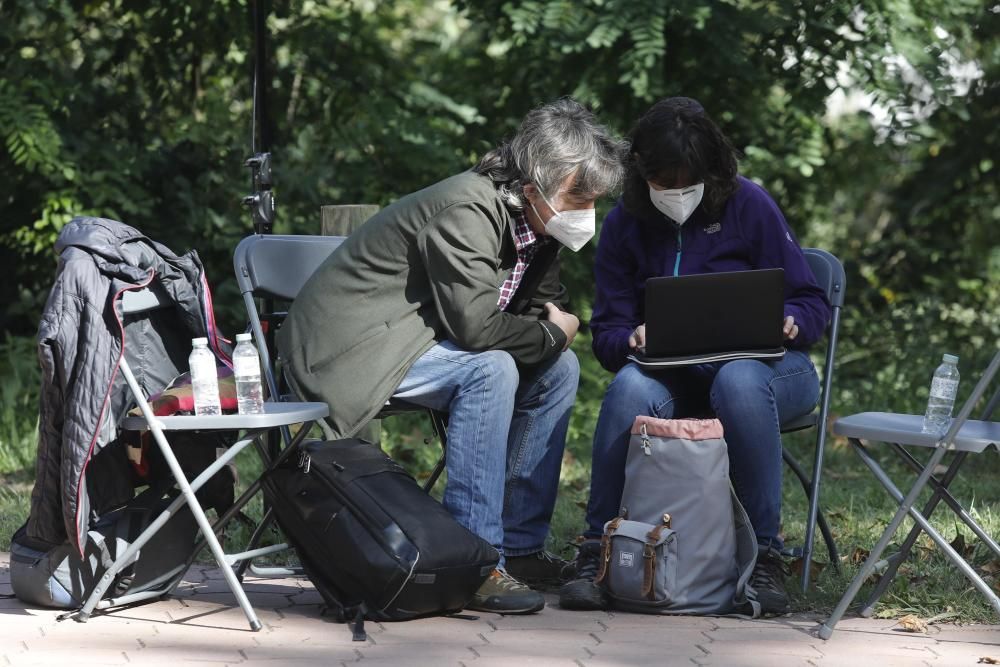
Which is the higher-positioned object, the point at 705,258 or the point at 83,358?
the point at 705,258

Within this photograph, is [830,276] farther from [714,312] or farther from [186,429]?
[186,429]

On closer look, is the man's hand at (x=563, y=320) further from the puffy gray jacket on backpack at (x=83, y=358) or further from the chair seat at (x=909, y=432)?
the puffy gray jacket on backpack at (x=83, y=358)

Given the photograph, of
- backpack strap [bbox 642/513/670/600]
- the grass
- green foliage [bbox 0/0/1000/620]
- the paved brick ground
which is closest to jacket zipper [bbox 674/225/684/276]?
backpack strap [bbox 642/513/670/600]

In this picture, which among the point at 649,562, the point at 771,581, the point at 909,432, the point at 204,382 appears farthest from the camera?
the point at 771,581

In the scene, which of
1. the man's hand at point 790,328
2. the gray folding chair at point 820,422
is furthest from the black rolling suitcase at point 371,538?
the man's hand at point 790,328

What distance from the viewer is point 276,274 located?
4172 mm

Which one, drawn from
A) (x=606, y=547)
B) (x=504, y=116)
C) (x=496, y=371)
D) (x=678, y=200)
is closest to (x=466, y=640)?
(x=606, y=547)

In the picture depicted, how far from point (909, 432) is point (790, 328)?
2.30ft

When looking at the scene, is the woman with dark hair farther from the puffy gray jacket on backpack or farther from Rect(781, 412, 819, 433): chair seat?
the puffy gray jacket on backpack

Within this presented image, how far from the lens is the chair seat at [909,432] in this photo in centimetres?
335

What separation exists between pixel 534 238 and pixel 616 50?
266 centimetres

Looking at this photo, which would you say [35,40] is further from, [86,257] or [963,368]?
[963,368]

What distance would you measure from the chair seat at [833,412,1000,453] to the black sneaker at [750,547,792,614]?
0.50 m

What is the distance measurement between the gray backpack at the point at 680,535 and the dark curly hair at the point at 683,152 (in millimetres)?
770
